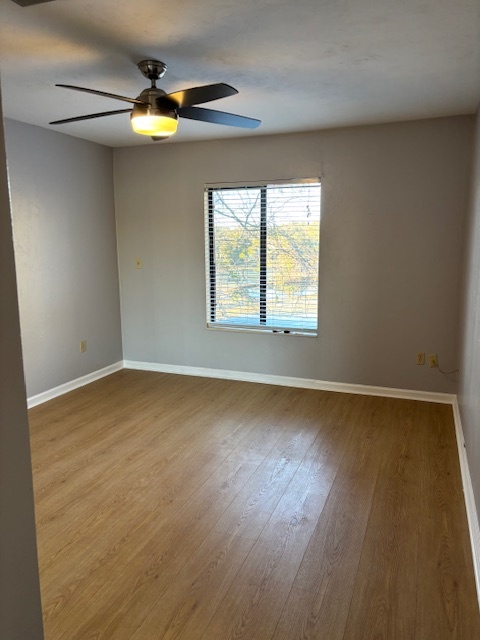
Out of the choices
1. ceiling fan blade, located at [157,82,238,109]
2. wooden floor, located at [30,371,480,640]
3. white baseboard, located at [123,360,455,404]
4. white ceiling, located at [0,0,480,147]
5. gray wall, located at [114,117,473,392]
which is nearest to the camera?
wooden floor, located at [30,371,480,640]

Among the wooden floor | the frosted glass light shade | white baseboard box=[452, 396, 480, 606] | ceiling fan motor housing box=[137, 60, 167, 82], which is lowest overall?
the wooden floor

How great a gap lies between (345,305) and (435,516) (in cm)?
225

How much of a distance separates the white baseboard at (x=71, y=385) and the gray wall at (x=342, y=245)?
21.9 inches

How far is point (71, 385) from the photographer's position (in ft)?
15.1

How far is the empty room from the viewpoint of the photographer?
6.19 ft

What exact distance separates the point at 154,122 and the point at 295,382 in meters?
2.95

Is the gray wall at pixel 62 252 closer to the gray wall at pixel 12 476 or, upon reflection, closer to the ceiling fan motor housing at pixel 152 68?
the ceiling fan motor housing at pixel 152 68

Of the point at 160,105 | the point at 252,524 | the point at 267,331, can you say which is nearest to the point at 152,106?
the point at 160,105

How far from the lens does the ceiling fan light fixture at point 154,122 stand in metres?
2.46

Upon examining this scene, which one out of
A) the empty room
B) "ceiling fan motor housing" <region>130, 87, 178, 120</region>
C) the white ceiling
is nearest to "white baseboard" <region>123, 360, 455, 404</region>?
the empty room

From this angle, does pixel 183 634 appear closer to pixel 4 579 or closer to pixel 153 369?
pixel 4 579

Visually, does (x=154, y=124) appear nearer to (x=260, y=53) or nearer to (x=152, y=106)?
(x=152, y=106)

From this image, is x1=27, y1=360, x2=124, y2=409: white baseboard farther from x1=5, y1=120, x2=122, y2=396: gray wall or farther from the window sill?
the window sill

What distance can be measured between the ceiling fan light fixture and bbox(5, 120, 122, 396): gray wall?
1851 mm
